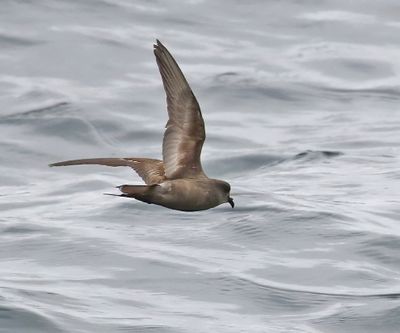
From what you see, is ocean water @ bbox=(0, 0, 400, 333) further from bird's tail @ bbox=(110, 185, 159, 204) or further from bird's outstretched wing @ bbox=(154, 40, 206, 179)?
bird's tail @ bbox=(110, 185, 159, 204)

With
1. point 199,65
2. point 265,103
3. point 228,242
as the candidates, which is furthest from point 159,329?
point 199,65

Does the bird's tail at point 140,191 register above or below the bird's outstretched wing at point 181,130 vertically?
below

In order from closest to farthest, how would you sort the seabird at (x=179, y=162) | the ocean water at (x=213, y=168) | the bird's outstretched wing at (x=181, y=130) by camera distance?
1. the seabird at (x=179, y=162)
2. the bird's outstretched wing at (x=181, y=130)
3. the ocean water at (x=213, y=168)

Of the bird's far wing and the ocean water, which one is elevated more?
the bird's far wing

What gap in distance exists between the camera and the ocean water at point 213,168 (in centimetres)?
1225

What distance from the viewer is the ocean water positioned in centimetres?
1225

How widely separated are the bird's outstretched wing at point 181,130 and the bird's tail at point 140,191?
0.40 m

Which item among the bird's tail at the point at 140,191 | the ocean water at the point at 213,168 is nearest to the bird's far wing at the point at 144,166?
the bird's tail at the point at 140,191

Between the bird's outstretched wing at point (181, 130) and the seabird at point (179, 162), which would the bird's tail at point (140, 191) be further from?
the bird's outstretched wing at point (181, 130)

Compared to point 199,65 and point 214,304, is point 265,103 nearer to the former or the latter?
point 199,65

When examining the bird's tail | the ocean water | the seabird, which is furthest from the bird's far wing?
the ocean water

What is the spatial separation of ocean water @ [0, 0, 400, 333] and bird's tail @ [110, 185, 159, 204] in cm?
218

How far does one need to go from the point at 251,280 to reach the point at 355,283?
0.84 m

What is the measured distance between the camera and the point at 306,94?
20188mm
